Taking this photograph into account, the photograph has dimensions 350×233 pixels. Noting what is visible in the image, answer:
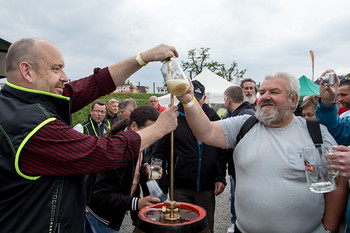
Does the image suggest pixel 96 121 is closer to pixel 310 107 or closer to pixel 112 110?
pixel 112 110

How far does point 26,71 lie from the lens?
158cm

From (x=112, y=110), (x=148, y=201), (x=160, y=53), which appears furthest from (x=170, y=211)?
(x=112, y=110)

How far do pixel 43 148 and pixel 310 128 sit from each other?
2060mm

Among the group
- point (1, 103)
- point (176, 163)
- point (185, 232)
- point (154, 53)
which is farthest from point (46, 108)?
point (176, 163)

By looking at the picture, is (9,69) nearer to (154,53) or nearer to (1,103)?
(1,103)

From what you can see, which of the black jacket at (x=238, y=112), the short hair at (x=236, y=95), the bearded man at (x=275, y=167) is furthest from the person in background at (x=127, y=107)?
the bearded man at (x=275, y=167)

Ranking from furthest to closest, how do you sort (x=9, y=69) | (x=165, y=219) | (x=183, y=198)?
(x=183, y=198) < (x=165, y=219) < (x=9, y=69)

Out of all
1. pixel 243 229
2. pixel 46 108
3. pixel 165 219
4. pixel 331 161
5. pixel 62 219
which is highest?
pixel 46 108

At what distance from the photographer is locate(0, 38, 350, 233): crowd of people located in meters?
1.41

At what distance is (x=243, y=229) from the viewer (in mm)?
2273

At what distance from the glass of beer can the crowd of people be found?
0.17 metres

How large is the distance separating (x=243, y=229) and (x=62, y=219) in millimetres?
1534

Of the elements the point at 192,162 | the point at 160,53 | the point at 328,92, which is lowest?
the point at 192,162

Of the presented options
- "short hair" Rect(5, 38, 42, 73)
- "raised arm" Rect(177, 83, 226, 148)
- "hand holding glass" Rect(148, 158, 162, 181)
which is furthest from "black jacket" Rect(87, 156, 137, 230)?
"short hair" Rect(5, 38, 42, 73)
